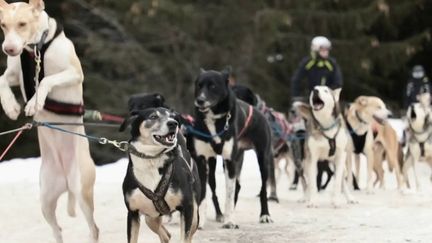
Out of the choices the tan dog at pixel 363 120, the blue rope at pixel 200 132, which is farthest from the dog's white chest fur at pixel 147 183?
the tan dog at pixel 363 120

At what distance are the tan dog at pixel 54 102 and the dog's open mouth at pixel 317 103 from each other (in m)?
3.60

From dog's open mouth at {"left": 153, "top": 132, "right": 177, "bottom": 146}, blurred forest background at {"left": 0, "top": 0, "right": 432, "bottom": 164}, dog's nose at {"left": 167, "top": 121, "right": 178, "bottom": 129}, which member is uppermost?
blurred forest background at {"left": 0, "top": 0, "right": 432, "bottom": 164}

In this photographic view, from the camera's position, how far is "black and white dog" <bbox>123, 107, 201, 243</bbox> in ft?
18.6

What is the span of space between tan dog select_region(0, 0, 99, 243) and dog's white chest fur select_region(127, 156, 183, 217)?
803 mm

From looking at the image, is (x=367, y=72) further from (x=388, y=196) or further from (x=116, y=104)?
(x=388, y=196)

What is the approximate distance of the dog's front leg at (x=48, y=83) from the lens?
19.8 ft

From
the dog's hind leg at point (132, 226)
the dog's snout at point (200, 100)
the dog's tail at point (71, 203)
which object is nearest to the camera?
the dog's hind leg at point (132, 226)

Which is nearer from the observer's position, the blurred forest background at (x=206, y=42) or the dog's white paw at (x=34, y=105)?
the dog's white paw at (x=34, y=105)

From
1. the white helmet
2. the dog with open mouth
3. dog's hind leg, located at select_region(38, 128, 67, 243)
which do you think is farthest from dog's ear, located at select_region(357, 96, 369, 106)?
dog's hind leg, located at select_region(38, 128, 67, 243)

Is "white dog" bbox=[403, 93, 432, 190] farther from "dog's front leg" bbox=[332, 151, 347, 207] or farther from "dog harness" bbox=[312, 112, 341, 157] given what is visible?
"dog harness" bbox=[312, 112, 341, 157]

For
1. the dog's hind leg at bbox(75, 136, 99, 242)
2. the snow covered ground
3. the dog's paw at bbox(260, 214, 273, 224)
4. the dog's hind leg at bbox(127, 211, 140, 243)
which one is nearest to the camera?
the dog's hind leg at bbox(127, 211, 140, 243)

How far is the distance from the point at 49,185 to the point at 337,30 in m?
19.4

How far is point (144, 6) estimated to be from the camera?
22422mm

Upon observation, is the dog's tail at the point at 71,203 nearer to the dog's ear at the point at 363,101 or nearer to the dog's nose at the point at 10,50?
the dog's nose at the point at 10,50
